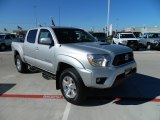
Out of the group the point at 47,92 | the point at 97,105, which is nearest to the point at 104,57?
the point at 97,105

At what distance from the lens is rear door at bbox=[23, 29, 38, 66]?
706 cm

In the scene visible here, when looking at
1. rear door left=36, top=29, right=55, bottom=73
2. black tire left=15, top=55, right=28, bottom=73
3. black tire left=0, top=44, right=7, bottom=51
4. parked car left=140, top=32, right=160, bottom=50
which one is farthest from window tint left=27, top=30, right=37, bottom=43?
parked car left=140, top=32, right=160, bottom=50

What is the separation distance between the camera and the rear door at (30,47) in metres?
7.06

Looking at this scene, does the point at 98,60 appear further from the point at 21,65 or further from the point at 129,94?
the point at 21,65

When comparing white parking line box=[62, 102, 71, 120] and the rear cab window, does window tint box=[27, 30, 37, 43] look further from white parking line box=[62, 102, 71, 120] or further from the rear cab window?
white parking line box=[62, 102, 71, 120]

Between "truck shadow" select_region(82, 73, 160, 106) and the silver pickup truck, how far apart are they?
0.53 meters

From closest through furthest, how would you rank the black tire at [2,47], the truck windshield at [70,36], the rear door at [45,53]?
1. the rear door at [45,53]
2. the truck windshield at [70,36]
3. the black tire at [2,47]

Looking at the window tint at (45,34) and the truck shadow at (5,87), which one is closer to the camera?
the window tint at (45,34)

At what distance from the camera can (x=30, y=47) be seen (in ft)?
23.7

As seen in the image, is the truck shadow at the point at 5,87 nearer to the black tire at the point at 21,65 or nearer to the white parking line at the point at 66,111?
the black tire at the point at 21,65

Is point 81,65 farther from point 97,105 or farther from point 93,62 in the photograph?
point 97,105

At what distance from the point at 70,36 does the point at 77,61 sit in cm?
155

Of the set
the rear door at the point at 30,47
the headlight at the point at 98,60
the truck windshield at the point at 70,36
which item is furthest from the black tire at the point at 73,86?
the rear door at the point at 30,47

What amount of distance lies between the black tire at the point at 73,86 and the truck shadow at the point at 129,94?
29 cm
